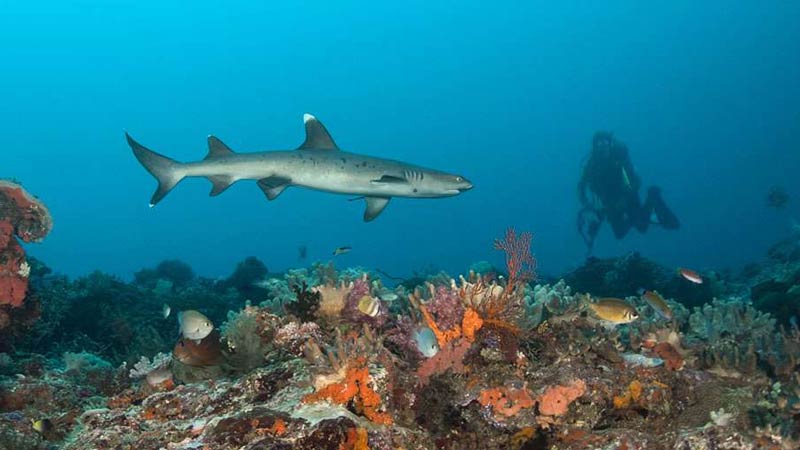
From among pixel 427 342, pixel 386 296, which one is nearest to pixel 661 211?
pixel 386 296

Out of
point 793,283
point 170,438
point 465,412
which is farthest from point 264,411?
point 793,283

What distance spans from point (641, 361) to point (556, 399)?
1.11 metres

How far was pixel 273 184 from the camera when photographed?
8586 mm

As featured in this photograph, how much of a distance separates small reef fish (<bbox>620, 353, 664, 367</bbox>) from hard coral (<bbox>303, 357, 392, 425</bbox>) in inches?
90.0

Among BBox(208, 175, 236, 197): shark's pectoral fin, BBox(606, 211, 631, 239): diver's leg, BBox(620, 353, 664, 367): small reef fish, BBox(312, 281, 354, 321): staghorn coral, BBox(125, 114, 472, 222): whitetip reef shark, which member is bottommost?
BBox(620, 353, 664, 367): small reef fish

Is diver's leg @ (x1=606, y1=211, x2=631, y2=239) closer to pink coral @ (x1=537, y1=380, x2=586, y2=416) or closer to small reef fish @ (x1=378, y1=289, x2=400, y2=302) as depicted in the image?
small reef fish @ (x1=378, y1=289, x2=400, y2=302)

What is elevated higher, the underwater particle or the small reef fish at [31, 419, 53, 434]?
the underwater particle

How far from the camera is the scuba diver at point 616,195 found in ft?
85.6

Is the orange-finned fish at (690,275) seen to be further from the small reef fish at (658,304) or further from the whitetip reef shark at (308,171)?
the whitetip reef shark at (308,171)

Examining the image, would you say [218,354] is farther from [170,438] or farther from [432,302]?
[432,302]

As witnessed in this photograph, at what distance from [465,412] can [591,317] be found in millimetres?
1993

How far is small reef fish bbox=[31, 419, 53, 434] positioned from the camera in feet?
16.1

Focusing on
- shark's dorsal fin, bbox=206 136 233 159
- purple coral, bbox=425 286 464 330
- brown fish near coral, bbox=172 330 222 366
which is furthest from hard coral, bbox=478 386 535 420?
shark's dorsal fin, bbox=206 136 233 159

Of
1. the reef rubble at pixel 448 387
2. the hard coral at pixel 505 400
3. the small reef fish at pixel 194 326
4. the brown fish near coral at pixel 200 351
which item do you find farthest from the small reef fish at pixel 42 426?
the hard coral at pixel 505 400
